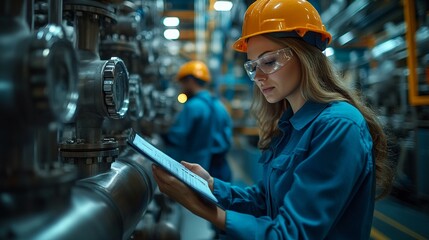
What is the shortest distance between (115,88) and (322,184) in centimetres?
67

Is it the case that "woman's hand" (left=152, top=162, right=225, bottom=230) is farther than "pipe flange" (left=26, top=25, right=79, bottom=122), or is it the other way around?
"woman's hand" (left=152, top=162, right=225, bottom=230)

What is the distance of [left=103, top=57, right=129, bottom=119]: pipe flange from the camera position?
104 centimetres

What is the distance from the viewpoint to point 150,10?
272 cm

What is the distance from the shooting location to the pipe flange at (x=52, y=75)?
0.59 m

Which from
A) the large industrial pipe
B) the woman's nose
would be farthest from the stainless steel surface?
the woman's nose

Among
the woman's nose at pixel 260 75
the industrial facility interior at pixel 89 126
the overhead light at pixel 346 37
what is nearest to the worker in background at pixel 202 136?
the industrial facility interior at pixel 89 126

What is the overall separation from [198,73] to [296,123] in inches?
96.7

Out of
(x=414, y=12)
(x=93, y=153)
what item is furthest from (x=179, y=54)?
(x=93, y=153)

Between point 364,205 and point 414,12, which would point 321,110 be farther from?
point 414,12

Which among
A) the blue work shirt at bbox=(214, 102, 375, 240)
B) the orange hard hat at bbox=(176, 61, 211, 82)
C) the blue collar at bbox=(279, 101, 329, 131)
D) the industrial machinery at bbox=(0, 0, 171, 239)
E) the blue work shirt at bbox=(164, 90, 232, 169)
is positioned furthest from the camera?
the orange hard hat at bbox=(176, 61, 211, 82)

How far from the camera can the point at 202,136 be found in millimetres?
2994

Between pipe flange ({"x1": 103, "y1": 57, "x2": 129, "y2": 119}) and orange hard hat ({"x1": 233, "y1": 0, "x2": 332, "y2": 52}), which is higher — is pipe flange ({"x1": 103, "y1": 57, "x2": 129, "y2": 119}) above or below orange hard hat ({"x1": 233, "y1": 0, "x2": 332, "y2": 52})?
below

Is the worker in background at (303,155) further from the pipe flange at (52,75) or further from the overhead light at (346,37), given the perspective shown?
the overhead light at (346,37)

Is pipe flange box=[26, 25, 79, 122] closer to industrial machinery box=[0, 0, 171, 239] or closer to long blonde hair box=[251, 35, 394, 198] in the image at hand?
industrial machinery box=[0, 0, 171, 239]
